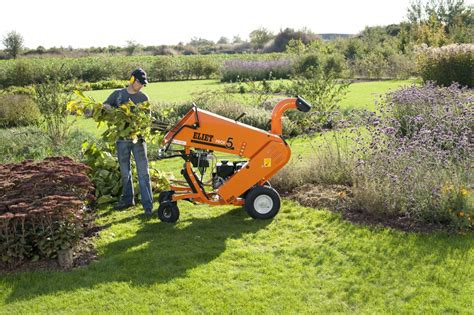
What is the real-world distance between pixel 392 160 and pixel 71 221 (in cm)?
383

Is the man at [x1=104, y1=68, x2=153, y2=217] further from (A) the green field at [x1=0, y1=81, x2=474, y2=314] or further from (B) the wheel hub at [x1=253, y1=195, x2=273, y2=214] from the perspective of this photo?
(B) the wheel hub at [x1=253, y1=195, x2=273, y2=214]

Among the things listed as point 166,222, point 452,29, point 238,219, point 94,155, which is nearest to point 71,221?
point 166,222

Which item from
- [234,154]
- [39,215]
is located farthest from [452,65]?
[39,215]

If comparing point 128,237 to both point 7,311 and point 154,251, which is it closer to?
point 154,251

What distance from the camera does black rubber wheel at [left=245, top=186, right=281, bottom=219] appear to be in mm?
6188

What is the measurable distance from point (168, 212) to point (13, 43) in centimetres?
5371

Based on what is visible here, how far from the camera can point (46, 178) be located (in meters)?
5.56

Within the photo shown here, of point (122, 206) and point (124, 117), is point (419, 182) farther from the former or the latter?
point (122, 206)

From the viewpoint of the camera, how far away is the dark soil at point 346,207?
18.7ft

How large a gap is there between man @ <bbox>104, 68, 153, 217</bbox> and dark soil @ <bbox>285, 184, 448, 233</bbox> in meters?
2.06

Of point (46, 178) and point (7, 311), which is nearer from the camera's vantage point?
point (7, 311)

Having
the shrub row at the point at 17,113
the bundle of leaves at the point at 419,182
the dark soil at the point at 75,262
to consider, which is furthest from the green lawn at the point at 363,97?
the dark soil at the point at 75,262

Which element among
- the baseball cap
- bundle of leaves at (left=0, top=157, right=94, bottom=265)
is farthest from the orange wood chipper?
bundle of leaves at (left=0, top=157, right=94, bottom=265)

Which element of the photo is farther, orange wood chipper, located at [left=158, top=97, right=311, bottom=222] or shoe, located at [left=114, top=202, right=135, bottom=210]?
shoe, located at [left=114, top=202, right=135, bottom=210]
